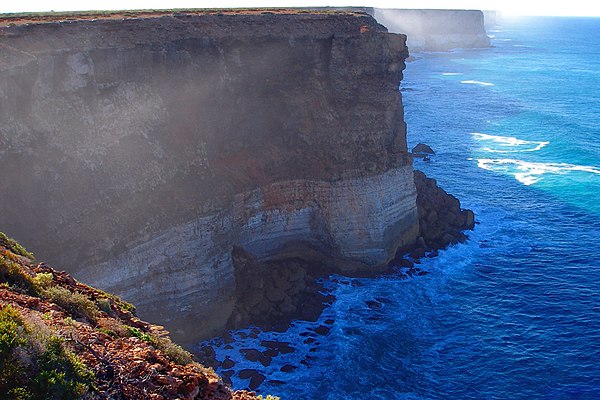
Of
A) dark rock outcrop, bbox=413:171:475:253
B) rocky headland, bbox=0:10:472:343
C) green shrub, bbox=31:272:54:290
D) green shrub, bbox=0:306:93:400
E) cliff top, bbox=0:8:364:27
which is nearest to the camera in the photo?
green shrub, bbox=0:306:93:400

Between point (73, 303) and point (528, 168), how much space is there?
64.0m

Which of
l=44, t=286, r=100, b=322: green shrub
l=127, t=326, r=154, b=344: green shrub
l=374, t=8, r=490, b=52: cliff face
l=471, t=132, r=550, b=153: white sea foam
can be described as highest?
l=374, t=8, r=490, b=52: cliff face

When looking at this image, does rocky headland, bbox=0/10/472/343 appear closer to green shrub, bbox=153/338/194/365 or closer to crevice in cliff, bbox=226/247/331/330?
crevice in cliff, bbox=226/247/331/330

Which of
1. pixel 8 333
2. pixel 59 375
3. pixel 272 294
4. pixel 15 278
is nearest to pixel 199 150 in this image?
pixel 272 294

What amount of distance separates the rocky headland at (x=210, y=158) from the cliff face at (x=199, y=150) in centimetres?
10

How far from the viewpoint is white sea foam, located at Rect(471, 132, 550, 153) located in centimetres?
7775

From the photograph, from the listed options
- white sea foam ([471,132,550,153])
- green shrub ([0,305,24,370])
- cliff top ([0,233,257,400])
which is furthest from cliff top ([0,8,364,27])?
white sea foam ([471,132,550,153])

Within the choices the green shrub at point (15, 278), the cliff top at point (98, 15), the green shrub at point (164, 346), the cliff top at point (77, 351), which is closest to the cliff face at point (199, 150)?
the cliff top at point (98, 15)

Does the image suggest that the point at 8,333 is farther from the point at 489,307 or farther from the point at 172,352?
the point at 489,307

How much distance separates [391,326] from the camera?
39375 mm

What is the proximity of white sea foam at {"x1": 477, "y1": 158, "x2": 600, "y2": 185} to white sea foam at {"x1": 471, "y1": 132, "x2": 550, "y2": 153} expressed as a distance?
4970 mm

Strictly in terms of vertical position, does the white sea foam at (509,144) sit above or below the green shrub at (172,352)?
above

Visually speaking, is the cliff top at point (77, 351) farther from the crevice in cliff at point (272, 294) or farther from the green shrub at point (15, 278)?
the crevice in cliff at point (272, 294)

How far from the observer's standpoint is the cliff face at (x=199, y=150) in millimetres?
33062
